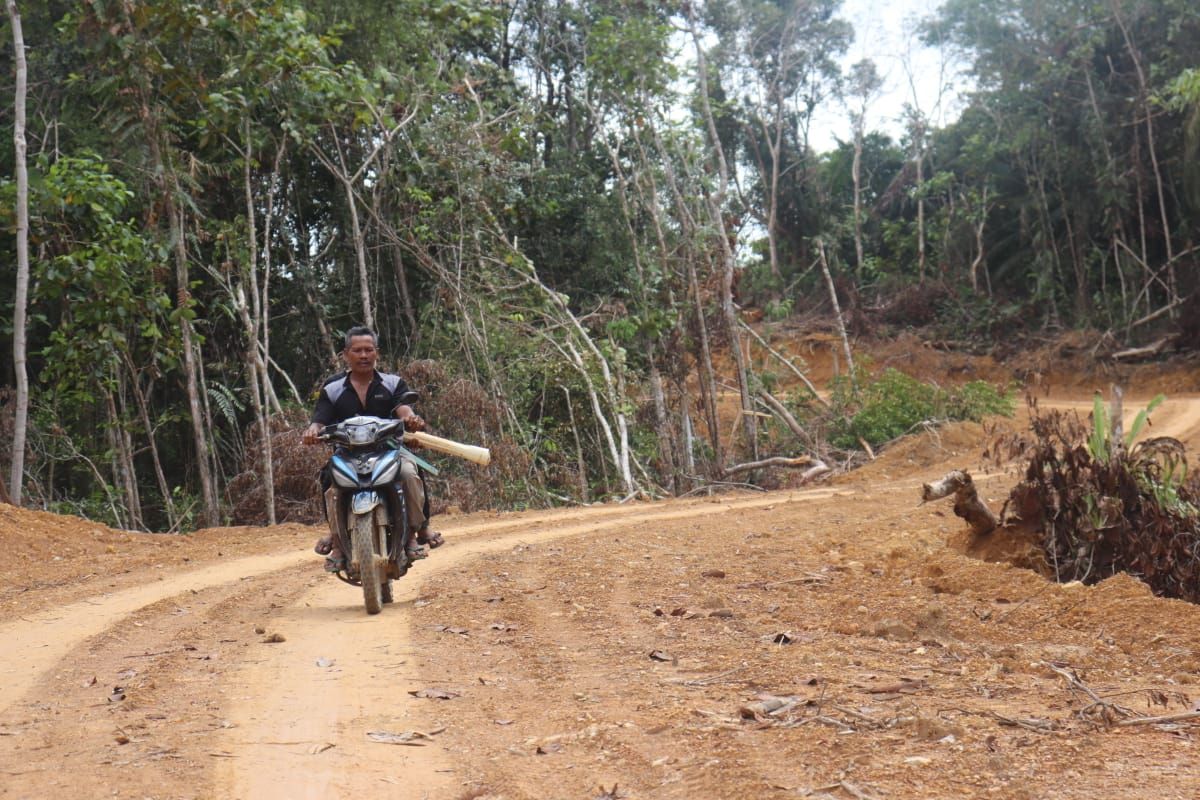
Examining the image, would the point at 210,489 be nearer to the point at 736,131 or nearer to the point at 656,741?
the point at 656,741

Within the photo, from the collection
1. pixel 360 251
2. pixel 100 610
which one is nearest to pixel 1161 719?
pixel 100 610

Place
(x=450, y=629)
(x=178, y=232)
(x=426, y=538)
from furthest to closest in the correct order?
(x=178, y=232)
(x=426, y=538)
(x=450, y=629)

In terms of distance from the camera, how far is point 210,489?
631 inches

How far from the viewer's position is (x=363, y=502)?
747 centimetres

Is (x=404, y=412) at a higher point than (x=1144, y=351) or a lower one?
lower

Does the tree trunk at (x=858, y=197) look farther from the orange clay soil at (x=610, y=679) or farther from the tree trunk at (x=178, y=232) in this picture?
the orange clay soil at (x=610, y=679)

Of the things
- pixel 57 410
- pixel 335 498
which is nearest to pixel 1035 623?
pixel 335 498

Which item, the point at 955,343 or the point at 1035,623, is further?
the point at 955,343

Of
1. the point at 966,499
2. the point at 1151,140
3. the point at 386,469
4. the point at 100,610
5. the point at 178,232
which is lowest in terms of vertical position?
the point at 966,499

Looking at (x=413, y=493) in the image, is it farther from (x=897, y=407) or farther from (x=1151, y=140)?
(x=1151, y=140)

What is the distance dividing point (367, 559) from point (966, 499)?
4.84 m

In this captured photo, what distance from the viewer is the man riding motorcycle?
A: 25.7 feet

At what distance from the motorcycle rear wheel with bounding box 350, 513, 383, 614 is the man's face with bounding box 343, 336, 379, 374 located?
1.01 m

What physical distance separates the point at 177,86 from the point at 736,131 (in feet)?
90.5
